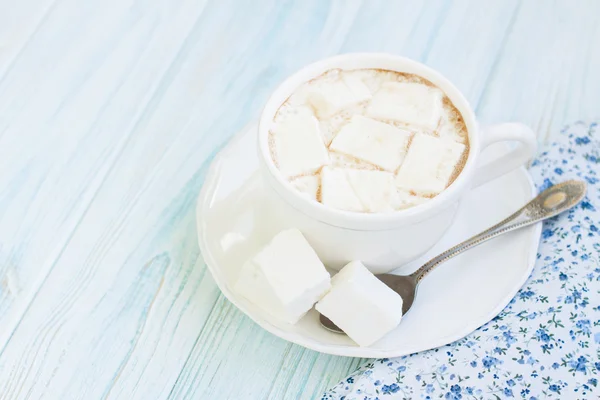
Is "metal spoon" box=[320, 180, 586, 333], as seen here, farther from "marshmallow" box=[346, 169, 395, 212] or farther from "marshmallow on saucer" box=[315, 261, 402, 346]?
"marshmallow" box=[346, 169, 395, 212]

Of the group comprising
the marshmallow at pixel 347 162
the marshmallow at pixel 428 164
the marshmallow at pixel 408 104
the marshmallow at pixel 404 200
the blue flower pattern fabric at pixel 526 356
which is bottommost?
the blue flower pattern fabric at pixel 526 356

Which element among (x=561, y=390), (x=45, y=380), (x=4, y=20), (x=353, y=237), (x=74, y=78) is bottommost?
(x=561, y=390)

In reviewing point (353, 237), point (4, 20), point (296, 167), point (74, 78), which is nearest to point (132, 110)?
point (74, 78)

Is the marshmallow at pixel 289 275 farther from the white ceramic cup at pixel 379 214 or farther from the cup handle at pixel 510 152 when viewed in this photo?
the cup handle at pixel 510 152

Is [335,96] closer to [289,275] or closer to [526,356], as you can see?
[289,275]

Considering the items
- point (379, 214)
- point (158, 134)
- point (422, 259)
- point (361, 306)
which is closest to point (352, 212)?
point (379, 214)

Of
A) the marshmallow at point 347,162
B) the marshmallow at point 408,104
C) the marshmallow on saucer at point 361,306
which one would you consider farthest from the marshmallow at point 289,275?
the marshmallow at point 408,104

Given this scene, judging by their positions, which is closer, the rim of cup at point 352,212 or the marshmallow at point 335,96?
the rim of cup at point 352,212

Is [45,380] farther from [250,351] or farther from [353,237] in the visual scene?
[353,237]
